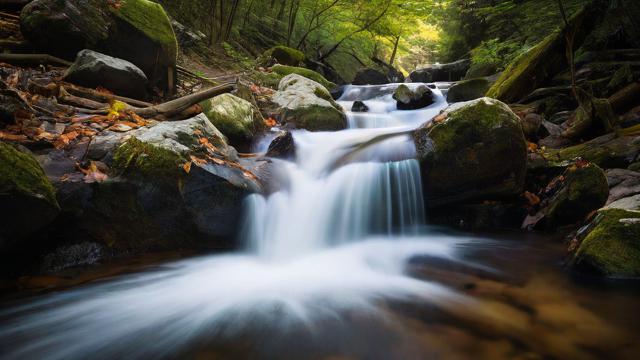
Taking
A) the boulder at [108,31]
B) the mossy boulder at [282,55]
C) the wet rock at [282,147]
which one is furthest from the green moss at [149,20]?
the mossy boulder at [282,55]

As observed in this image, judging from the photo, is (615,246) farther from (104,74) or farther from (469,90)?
(469,90)

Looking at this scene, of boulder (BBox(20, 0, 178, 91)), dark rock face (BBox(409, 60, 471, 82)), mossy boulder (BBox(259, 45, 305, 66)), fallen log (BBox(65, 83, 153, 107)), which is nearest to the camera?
fallen log (BBox(65, 83, 153, 107))

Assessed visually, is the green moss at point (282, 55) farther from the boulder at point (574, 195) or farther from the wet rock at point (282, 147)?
the boulder at point (574, 195)

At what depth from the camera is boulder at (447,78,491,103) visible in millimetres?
10297

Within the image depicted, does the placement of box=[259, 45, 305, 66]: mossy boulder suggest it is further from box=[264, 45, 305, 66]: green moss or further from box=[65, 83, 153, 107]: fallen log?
box=[65, 83, 153, 107]: fallen log

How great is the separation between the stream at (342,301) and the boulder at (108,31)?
3791mm

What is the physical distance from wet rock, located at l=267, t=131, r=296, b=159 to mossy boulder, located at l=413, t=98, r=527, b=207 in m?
2.14

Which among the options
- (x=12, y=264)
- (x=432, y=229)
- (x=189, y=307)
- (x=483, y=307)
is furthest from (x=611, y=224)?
(x=12, y=264)

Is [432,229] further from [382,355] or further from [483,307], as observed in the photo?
[382,355]

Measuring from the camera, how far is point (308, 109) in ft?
25.7

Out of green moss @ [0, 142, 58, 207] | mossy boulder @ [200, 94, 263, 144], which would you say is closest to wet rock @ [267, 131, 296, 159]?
mossy boulder @ [200, 94, 263, 144]

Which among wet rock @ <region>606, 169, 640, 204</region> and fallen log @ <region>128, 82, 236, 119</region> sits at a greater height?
fallen log @ <region>128, 82, 236, 119</region>

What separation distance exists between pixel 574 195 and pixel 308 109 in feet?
16.8

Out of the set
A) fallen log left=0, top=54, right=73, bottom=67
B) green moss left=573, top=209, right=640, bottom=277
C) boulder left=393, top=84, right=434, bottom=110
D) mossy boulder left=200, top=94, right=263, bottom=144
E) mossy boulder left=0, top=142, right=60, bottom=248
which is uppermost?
boulder left=393, top=84, right=434, bottom=110
